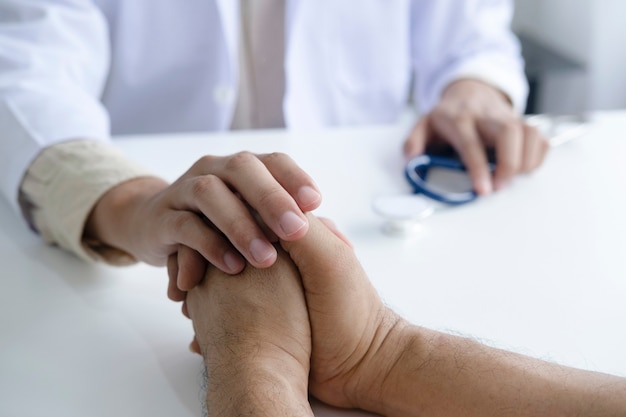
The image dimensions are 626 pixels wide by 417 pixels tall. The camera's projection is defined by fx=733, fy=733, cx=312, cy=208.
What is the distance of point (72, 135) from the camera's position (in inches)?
30.7

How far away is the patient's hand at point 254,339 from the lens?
0.43 meters

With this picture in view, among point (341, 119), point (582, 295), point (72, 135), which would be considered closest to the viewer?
point (582, 295)

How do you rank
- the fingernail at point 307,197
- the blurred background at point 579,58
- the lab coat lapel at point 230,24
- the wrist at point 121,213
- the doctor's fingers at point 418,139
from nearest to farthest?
the fingernail at point 307,197
the wrist at point 121,213
the doctor's fingers at point 418,139
the lab coat lapel at point 230,24
the blurred background at point 579,58

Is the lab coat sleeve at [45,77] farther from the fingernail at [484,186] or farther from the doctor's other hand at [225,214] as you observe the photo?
the fingernail at [484,186]

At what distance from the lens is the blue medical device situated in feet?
2.60

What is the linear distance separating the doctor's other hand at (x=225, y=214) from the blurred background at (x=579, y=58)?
4.97 ft

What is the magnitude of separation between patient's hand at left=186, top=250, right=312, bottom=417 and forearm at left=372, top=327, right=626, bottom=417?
7 centimetres

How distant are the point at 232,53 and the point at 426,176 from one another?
392mm

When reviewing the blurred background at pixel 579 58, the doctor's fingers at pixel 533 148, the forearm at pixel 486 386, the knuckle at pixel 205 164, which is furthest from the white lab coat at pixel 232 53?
the blurred background at pixel 579 58

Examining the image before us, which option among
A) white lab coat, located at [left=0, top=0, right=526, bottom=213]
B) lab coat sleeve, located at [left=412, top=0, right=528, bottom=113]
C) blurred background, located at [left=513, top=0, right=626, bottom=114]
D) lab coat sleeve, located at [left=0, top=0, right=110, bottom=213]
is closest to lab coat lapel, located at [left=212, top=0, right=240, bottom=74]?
white lab coat, located at [left=0, top=0, right=526, bottom=213]

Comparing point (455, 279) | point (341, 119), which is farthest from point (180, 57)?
point (455, 279)

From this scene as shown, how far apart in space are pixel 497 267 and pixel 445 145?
315 millimetres

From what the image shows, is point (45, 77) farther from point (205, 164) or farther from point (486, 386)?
point (486, 386)

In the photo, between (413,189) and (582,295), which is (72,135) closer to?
(413,189)
